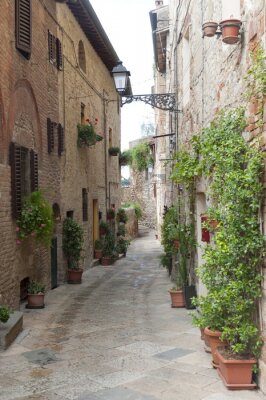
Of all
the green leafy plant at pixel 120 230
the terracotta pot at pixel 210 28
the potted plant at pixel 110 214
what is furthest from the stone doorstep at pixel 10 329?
the green leafy plant at pixel 120 230

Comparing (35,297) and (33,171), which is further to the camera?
(33,171)

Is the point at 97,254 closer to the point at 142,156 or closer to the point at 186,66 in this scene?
the point at 186,66

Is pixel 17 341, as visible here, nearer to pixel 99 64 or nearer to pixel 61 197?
pixel 61 197

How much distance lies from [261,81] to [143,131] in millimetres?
44621

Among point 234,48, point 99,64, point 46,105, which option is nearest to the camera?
point 234,48

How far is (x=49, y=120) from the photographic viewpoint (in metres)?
12.3

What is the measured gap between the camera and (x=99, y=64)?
1948cm

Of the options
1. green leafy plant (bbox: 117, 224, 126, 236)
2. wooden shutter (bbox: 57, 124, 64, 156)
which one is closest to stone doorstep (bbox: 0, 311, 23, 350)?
wooden shutter (bbox: 57, 124, 64, 156)

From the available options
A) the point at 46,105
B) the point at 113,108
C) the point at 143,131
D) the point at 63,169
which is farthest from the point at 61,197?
the point at 143,131

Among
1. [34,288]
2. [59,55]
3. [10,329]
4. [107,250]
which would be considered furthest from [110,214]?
[10,329]

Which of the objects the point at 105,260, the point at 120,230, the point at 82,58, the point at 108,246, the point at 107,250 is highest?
the point at 82,58

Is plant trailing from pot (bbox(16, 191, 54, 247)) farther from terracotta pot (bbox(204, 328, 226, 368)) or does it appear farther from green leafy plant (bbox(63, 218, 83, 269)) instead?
terracotta pot (bbox(204, 328, 226, 368))

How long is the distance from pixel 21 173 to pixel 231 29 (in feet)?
21.1

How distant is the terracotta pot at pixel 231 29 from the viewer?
5.20 metres
